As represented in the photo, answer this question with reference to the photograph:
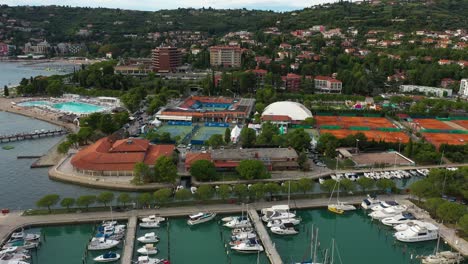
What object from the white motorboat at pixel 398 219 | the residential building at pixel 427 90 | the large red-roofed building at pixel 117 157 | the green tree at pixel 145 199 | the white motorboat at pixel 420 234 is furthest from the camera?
the residential building at pixel 427 90

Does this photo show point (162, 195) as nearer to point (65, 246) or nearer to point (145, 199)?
point (145, 199)

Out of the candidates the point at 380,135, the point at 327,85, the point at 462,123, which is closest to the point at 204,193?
the point at 380,135

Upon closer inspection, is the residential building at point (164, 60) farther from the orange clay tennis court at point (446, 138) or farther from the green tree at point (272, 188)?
the green tree at point (272, 188)

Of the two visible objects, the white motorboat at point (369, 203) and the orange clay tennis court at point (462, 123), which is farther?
the orange clay tennis court at point (462, 123)

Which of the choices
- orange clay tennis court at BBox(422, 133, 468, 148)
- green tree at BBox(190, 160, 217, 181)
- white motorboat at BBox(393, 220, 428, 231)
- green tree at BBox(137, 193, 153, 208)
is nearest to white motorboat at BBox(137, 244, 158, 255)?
green tree at BBox(137, 193, 153, 208)

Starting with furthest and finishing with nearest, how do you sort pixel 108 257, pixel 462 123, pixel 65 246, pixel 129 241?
pixel 462 123
pixel 65 246
pixel 129 241
pixel 108 257

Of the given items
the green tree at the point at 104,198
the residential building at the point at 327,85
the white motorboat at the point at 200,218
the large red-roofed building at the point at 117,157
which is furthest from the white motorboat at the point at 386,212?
the residential building at the point at 327,85
